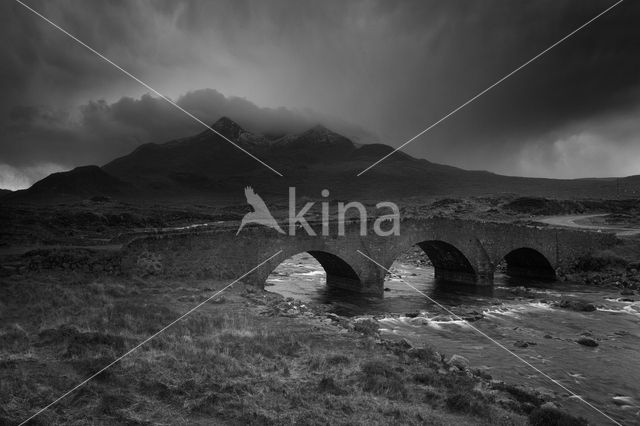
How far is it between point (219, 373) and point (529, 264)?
3590 cm

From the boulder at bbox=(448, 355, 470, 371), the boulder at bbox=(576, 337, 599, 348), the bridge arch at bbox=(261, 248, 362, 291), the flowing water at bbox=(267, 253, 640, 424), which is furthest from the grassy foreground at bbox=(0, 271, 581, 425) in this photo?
the bridge arch at bbox=(261, 248, 362, 291)

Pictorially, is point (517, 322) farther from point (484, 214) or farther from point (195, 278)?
point (484, 214)

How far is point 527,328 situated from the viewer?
64.7 ft

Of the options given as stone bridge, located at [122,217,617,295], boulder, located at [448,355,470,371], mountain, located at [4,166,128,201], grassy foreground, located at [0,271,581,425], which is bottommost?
boulder, located at [448,355,470,371]

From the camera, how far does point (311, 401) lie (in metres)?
8.47

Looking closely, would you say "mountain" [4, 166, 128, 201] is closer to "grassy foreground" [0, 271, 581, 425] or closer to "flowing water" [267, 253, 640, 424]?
"flowing water" [267, 253, 640, 424]

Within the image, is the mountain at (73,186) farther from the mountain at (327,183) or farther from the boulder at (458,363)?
the boulder at (458,363)

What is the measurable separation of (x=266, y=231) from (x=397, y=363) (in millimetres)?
12788

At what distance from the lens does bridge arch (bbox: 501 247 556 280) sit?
36.1 metres

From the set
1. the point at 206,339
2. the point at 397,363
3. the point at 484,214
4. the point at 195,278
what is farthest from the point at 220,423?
the point at 484,214

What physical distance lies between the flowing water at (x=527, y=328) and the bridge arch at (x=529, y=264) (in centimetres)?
260

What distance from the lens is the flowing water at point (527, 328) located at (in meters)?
12.9

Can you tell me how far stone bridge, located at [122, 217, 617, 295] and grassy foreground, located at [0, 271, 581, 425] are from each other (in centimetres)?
527

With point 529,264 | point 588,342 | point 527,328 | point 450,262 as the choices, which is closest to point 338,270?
point 450,262
